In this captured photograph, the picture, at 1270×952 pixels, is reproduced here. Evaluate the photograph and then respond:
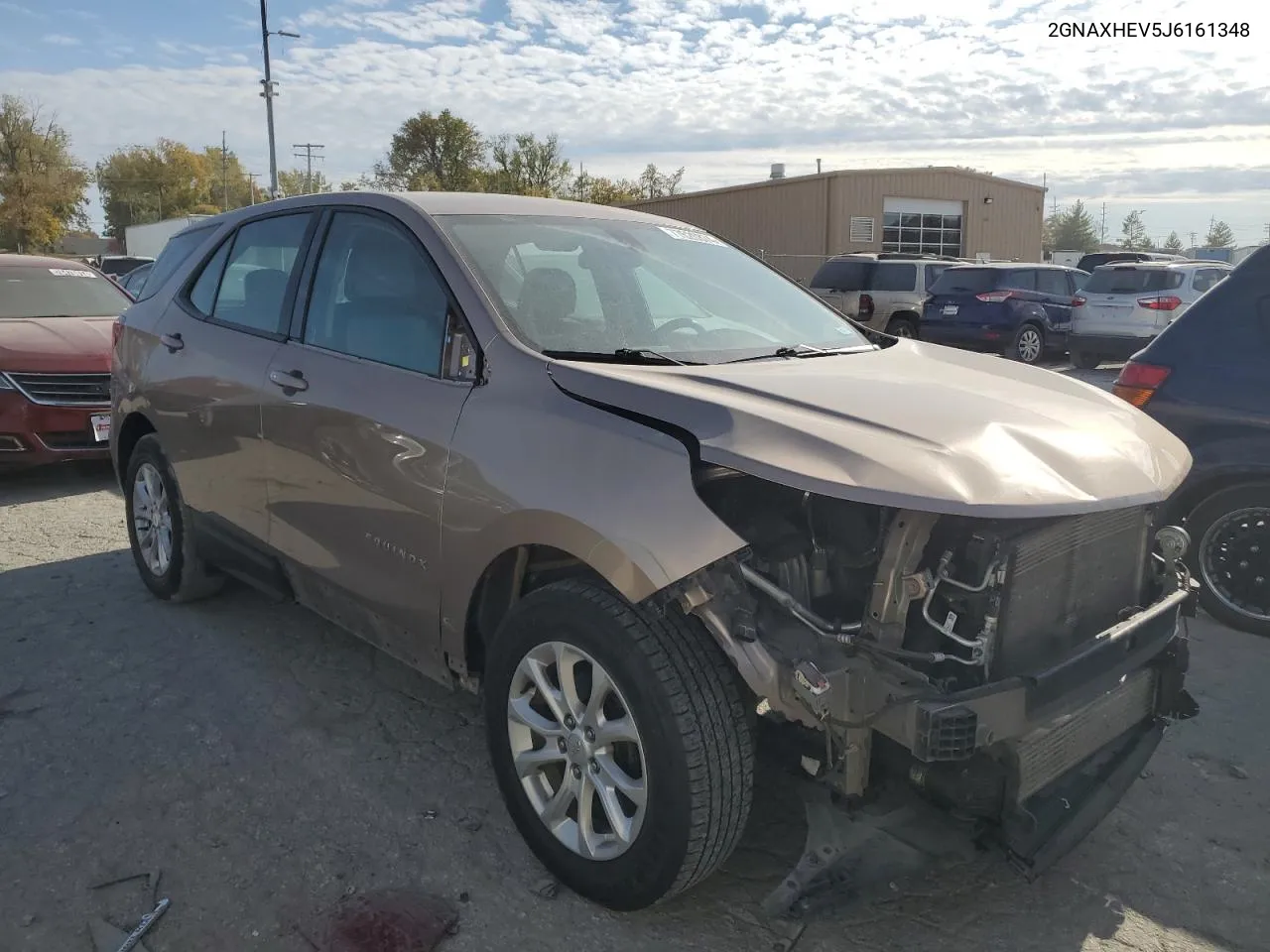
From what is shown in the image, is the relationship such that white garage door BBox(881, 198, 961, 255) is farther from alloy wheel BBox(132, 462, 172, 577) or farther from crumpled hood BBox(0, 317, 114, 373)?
alloy wheel BBox(132, 462, 172, 577)

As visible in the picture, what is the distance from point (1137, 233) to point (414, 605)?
323ft

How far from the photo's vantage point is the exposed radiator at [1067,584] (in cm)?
245

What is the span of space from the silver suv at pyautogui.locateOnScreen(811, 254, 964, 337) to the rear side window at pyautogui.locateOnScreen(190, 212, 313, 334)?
50.2 ft

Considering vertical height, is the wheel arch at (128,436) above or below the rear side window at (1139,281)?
below

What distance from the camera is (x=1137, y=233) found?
291ft

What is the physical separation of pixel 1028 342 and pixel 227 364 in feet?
49.1

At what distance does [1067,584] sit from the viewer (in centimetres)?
263

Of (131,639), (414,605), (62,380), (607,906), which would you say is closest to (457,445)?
(414,605)

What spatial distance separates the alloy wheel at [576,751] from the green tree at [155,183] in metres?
85.4

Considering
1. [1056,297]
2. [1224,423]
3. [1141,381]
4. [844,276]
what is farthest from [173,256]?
[844,276]

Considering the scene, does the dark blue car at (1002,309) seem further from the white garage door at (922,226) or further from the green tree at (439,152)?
the green tree at (439,152)

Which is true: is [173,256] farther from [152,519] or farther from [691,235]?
[691,235]

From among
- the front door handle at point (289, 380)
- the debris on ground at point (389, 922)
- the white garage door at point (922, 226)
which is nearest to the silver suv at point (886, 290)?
the white garage door at point (922, 226)

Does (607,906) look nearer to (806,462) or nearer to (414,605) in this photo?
(414,605)
